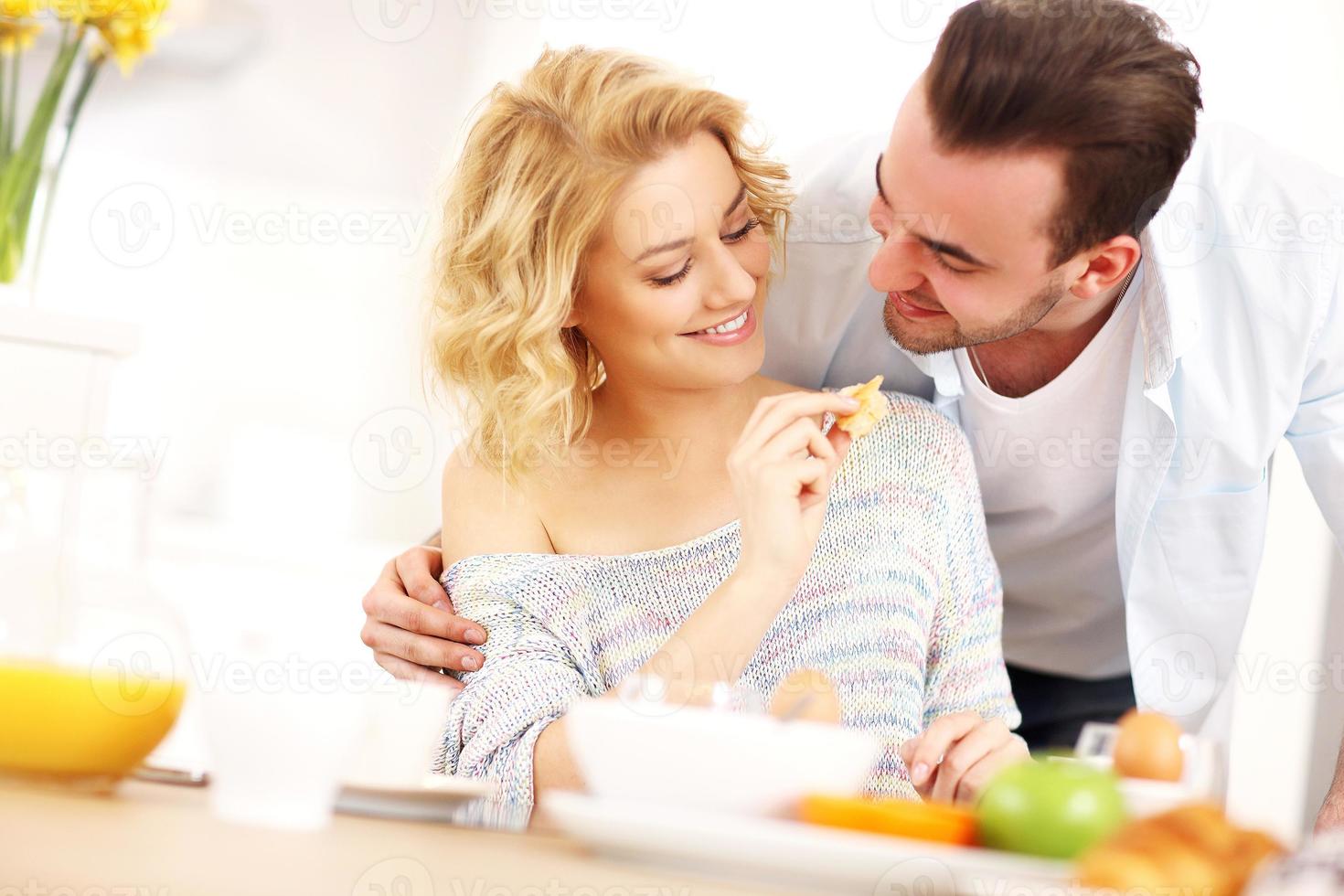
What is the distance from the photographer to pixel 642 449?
1526 mm

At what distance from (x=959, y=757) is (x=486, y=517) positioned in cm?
64

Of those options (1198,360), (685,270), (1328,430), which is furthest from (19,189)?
(1328,430)

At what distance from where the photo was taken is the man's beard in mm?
1546

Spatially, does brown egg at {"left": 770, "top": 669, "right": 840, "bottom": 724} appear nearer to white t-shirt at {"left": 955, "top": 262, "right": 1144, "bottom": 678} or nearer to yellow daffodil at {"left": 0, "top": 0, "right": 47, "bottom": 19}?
white t-shirt at {"left": 955, "top": 262, "right": 1144, "bottom": 678}

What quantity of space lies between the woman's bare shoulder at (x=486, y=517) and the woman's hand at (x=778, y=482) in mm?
321

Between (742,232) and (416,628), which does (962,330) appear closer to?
(742,232)

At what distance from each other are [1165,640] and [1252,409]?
0.31 m

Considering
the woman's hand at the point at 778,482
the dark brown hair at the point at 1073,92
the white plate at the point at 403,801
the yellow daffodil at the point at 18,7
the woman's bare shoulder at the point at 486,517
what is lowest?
the white plate at the point at 403,801

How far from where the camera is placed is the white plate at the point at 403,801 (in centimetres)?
74

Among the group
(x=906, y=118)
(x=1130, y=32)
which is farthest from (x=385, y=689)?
(x=1130, y=32)

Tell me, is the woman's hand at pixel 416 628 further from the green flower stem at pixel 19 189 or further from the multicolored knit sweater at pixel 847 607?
the green flower stem at pixel 19 189

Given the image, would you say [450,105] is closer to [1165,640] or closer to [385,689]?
[1165,640]

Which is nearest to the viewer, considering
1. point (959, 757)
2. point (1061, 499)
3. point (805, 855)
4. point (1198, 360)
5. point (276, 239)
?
point (805, 855)

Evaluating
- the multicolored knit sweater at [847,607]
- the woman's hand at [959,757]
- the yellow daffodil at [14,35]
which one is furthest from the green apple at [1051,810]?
the yellow daffodil at [14,35]
